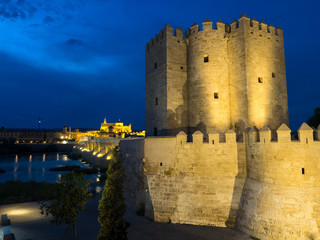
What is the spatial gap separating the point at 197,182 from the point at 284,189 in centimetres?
424

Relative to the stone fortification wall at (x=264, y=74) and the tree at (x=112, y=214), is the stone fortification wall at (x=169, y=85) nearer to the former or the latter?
the stone fortification wall at (x=264, y=74)

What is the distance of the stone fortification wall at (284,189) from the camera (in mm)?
9273

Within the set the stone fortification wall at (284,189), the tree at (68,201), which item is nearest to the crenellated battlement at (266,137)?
the stone fortification wall at (284,189)

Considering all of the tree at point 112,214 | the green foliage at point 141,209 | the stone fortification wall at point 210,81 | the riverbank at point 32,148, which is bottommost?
the green foliage at point 141,209

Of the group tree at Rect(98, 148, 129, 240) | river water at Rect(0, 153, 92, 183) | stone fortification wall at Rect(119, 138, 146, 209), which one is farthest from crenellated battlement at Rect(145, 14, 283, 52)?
river water at Rect(0, 153, 92, 183)

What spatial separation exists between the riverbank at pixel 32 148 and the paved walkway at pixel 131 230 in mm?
71895

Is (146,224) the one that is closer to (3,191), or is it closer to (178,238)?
(178,238)

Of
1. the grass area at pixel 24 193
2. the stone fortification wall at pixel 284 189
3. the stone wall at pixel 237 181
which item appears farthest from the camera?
the grass area at pixel 24 193

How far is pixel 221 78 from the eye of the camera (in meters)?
17.2

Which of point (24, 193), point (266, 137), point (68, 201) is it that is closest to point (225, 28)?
point (266, 137)

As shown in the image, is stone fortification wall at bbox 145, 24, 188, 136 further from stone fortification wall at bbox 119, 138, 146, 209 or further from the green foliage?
the green foliage

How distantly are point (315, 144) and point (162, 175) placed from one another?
7822mm

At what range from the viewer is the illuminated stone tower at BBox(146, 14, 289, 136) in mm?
16188

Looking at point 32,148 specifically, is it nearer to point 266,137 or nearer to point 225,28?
point 225,28
